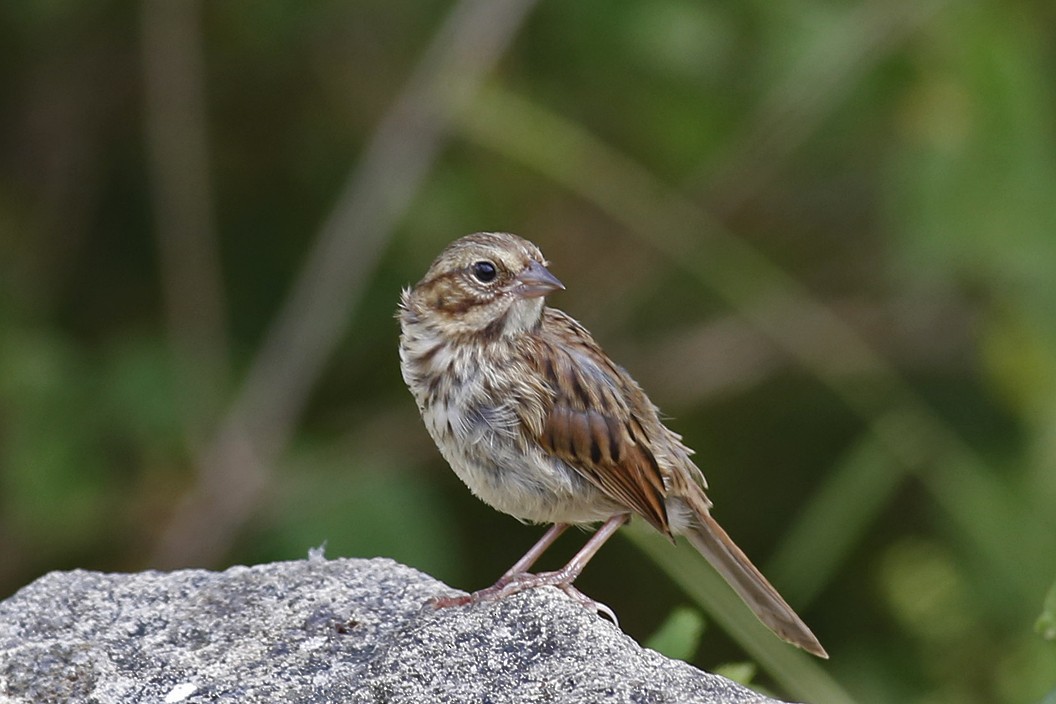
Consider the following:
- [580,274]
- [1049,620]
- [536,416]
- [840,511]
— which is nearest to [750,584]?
[536,416]

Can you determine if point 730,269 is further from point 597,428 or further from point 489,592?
point 489,592

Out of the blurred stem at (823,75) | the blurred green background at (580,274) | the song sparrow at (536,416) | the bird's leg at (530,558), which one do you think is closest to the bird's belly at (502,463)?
the song sparrow at (536,416)

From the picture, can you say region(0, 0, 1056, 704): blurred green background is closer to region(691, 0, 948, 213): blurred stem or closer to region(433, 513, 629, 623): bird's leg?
region(691, 0, 948, 213): blurred stem

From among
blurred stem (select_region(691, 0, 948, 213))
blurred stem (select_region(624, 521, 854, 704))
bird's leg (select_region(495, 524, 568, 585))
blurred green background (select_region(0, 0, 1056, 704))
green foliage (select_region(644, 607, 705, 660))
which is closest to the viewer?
green foliage (select_region(644, 607, 705, 660))

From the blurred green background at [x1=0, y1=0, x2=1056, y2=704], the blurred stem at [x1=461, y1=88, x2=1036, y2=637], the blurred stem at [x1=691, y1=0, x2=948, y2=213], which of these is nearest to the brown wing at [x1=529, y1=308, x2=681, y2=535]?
the blurred green background at [x1=0, y1=0, x2=1056, y2=704]

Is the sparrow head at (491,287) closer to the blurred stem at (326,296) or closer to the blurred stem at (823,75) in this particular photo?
the blurred stem at (326,296)

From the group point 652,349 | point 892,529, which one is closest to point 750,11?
point 652,349

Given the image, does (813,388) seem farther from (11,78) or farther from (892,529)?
(11,78)
